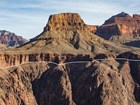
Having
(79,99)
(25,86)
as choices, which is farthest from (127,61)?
(25,86)

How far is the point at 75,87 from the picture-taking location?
182 meters

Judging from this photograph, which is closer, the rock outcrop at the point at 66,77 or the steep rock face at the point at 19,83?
the steep rock face at the point at 19,83

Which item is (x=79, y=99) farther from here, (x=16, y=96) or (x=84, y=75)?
(x=16, y=96)

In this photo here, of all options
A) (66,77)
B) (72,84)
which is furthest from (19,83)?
(72,84)

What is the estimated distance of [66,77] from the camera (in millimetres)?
180375

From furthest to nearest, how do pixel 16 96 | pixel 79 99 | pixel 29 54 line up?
pixel 29 54, pixel 79 99, pixel 16 96

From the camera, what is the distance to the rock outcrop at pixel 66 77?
17175cm

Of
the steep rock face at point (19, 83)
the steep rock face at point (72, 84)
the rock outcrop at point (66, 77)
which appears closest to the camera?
the steep rock face at point (19, 83)

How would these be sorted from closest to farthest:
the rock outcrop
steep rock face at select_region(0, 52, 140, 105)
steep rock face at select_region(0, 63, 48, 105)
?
steep rock face at select_region(0, 63, 48, 105), steep rock face at select_region(0, 52, 140, 105), the rock outcrop

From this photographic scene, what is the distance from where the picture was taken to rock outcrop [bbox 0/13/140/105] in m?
172

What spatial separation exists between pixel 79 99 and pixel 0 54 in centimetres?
3223

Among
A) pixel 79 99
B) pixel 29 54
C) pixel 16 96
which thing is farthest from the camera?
pixel 29 54

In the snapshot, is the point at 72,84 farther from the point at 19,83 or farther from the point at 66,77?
the point at 19,83

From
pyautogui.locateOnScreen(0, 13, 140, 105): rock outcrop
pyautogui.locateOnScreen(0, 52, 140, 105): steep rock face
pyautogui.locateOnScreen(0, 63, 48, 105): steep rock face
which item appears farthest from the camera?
pyautogui.locateOnScreen(0, 13, 140, 105): rock outcrop
